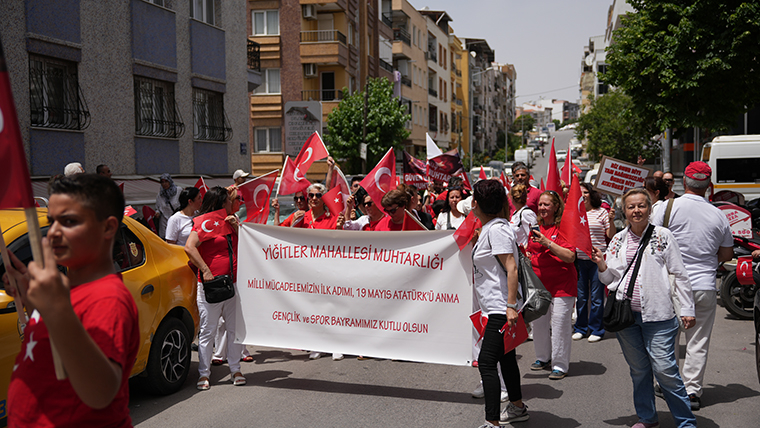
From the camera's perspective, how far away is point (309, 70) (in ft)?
120

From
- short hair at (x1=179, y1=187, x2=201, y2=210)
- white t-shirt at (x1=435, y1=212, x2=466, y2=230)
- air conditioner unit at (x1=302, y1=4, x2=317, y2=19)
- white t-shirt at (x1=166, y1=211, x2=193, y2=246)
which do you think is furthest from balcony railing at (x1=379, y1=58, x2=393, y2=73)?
white t-shirt at (x1=166, y1=211, x2=193, y2=246)

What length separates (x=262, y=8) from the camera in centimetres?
3616

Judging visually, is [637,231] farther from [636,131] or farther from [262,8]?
[262,8]

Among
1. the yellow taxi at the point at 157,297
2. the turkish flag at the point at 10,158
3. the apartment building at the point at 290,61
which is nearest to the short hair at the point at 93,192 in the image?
the turkish flag at the point at 10,158

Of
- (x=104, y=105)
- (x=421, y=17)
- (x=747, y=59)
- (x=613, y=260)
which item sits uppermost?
(x=421, y=17)

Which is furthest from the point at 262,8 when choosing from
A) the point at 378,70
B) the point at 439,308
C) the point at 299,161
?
the point at 439,308

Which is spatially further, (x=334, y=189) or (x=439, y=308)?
(x=334, y=189)

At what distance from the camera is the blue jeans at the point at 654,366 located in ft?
15.8

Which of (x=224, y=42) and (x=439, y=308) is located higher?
(x=224, y=42)

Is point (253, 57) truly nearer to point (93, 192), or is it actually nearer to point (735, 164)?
point (735, 164)

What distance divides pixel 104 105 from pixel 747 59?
16678mm

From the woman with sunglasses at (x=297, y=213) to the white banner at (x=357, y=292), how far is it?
1657 mm

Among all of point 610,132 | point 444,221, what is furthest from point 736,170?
point 610,132

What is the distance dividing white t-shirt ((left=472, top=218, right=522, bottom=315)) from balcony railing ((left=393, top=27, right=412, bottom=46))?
1884 inches
